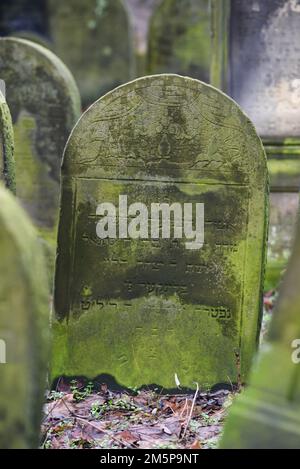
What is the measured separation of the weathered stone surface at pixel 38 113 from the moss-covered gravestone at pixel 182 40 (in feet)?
15.7

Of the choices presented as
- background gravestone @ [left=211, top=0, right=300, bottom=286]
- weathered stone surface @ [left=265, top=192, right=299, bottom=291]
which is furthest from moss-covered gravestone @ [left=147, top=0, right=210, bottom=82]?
weathered stone surface @ [left=265, top=192, right=299, bottom=291]

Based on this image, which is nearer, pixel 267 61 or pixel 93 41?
pixel 267 61

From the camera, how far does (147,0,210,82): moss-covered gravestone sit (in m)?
11.6

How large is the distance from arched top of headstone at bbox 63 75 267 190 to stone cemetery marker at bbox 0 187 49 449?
1.78m

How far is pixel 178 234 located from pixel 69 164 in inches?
29.1

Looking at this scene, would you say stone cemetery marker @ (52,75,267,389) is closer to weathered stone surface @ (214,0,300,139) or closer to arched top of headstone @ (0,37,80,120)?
arched top of headstone @ (0,37,80,120)

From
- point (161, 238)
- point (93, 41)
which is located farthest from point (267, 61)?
point (93, 41)

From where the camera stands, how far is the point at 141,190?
185 inches

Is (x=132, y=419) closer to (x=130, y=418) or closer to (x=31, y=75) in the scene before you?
(x=130, y=418)

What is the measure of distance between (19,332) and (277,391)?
0.94 meters

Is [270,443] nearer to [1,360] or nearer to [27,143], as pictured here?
[1,360]

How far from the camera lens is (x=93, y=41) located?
44.5 feet

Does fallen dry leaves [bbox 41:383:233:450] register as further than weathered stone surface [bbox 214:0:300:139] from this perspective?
No

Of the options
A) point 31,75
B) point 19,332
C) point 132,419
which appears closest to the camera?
point 19,332
